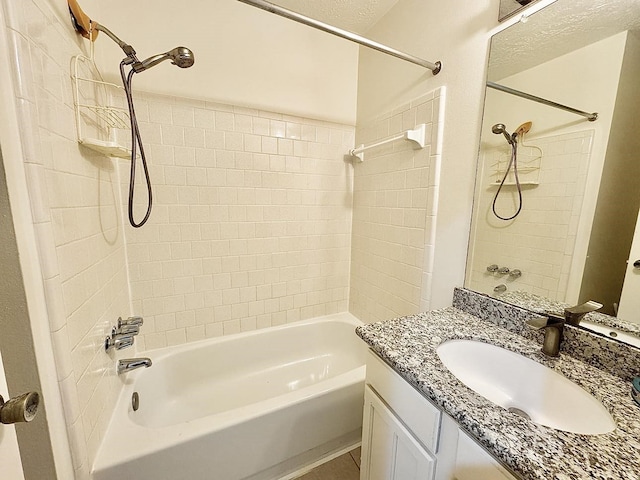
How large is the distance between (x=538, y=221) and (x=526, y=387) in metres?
0.59

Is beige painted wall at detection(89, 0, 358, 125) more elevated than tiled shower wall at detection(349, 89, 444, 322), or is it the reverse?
beige painted wall at detection(89, 0, 358, 125)

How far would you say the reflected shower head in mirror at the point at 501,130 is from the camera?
103 centimetres

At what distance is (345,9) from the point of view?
1.53 meters

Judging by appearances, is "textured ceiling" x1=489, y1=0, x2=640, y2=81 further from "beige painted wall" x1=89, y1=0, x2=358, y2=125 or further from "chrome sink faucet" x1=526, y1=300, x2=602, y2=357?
"beige painted wall" x1=89, y1=0, x2=358, y2=125

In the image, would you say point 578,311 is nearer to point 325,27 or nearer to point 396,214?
point 396,214

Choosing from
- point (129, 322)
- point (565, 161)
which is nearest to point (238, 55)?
point (129, 322)

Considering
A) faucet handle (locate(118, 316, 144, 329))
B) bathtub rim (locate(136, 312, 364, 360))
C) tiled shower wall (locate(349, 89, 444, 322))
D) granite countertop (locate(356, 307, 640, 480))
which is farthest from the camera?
bathtub rim (locate(136, 312, 364, 360))

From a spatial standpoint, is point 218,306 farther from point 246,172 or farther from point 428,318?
point 428,318

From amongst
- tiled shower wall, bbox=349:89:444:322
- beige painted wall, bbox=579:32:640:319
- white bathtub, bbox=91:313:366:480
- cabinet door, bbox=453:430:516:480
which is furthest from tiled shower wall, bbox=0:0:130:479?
beige painted wall, bbox=579:32:640:319

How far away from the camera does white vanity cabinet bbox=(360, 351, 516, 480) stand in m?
0.61

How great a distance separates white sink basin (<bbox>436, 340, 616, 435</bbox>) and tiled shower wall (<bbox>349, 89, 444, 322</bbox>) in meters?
0.44

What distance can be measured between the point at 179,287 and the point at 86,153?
0.88 metres

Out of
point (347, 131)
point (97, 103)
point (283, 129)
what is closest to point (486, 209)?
point (347, 131)

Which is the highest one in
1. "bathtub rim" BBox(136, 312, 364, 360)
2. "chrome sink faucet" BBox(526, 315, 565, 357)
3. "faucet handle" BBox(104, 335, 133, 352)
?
"chrome sink faucet" BBox(526, 315, 565, 357)
